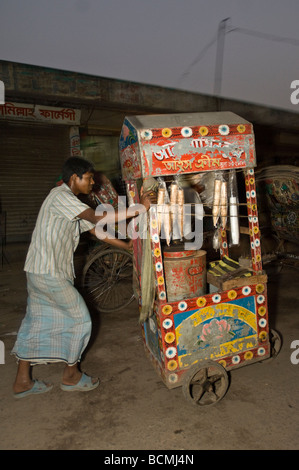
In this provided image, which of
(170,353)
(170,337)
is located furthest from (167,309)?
(170,353)

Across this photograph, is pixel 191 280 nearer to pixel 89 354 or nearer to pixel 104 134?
pixel 89 354

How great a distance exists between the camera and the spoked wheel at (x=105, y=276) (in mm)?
4938

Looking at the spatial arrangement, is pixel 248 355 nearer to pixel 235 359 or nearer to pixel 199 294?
pixel 235 359

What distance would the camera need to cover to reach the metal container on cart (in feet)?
8.46

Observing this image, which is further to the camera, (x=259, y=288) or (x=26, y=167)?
(x=26, y=167)

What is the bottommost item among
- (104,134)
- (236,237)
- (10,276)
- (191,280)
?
(10,276)

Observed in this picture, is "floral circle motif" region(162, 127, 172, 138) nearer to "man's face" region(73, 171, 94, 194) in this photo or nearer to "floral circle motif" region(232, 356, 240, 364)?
"man's face" region(73, 171, 94, 194)

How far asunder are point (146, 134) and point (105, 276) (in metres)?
3.02

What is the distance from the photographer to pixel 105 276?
Answer: 16.6 ft

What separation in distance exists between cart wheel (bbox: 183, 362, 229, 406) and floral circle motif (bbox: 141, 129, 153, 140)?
6.24ft

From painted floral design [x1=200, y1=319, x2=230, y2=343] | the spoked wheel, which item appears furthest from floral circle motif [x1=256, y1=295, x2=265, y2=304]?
the spoked wheel

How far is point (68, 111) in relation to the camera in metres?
8.77

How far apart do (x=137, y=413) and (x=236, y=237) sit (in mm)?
1761
